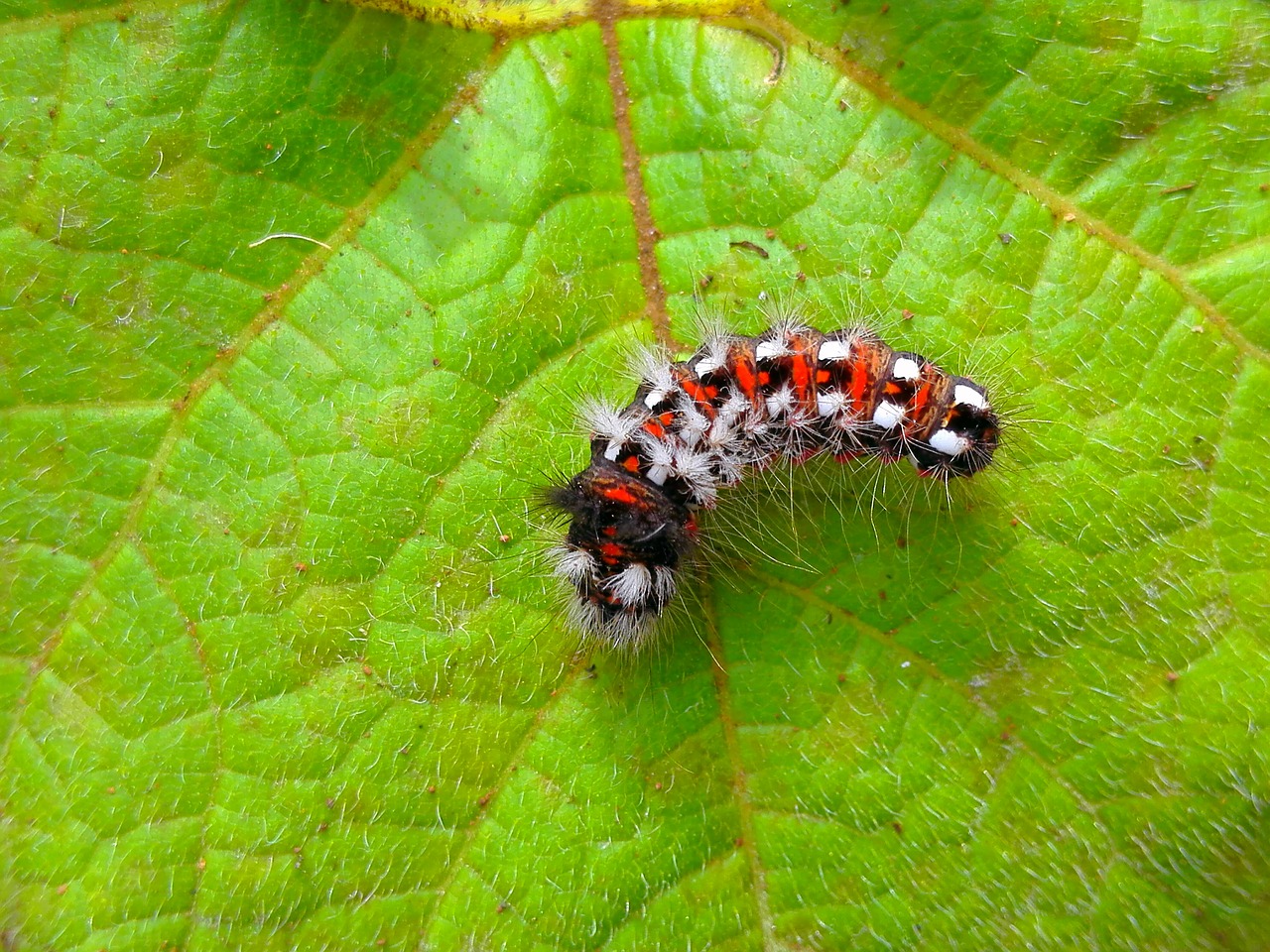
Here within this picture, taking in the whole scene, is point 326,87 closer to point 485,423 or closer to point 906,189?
point 485,423

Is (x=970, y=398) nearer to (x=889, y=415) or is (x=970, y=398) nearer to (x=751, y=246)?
(x=889, y=415)

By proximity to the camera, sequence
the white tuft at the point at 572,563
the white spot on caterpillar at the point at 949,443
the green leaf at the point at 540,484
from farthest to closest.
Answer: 1. the white tuft at the point at 572,563
2. the white spot on caterpillar at the point at 949,443
3. the green leaf at the point at 540,484

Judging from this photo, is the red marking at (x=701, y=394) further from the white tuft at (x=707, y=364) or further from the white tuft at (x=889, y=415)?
the white tuft at (x=889, y=415)

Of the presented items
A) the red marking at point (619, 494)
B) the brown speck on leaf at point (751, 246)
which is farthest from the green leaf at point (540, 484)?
the red marking at point (619, 494)

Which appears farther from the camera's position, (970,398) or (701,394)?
(701,394)

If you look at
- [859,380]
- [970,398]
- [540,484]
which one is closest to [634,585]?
[540,484]

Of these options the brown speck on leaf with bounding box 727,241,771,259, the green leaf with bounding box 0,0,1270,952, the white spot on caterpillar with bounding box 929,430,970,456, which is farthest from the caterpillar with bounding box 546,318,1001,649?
the brown speck on leaf with bounding box 727,241,771,259
